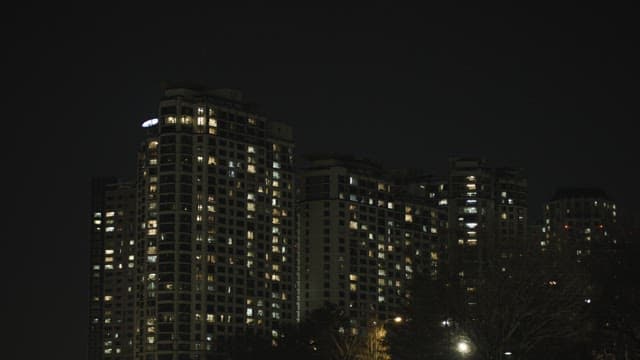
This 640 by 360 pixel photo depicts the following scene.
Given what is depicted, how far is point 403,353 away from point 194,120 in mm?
102170

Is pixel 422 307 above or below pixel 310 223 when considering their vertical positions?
below

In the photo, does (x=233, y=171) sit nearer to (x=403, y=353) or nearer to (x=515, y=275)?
(x=403, y=353)

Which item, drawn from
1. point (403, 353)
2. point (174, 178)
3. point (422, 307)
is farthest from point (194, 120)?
point (422, 307)

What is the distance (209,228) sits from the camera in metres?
172

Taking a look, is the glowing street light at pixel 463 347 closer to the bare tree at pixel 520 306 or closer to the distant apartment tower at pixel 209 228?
the bare tree at pixel 520 306

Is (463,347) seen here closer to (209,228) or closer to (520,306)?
(520,306)

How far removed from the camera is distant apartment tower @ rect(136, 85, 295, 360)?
167 metres

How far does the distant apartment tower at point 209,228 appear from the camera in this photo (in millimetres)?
167000

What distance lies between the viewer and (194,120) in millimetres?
175125

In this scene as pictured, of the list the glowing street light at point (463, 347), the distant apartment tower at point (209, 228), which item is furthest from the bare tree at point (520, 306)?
the distant apartment tower at point (209, 228)

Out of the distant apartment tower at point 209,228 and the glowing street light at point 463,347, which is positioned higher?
the distant apartment tower at point 209,228

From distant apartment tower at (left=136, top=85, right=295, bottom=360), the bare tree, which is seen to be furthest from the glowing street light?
distant apartment tower at (left=136, top=85, right=295, bottom=360)

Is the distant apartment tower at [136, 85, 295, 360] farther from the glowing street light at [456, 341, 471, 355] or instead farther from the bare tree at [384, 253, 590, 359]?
the bare tree at [384, 253, 590, 359]

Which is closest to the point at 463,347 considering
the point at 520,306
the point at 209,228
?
the point at 520,306
